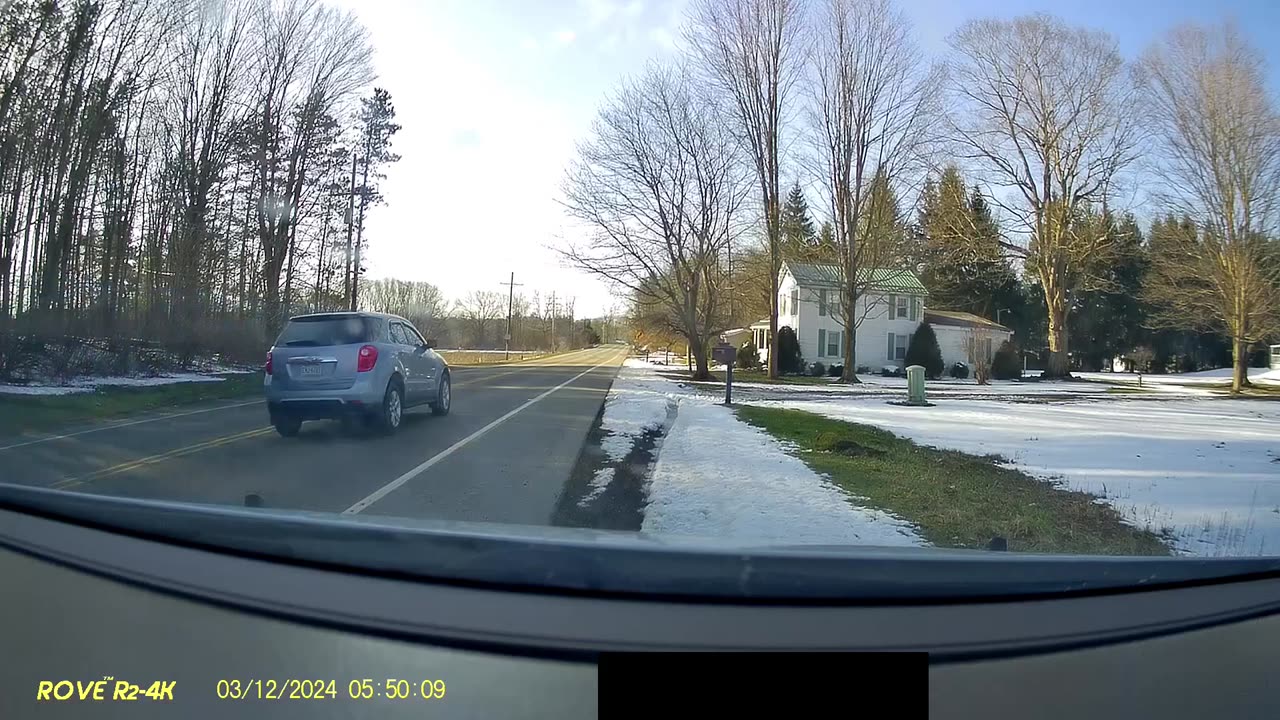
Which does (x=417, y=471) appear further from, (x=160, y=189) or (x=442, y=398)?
(x=160, y=189)

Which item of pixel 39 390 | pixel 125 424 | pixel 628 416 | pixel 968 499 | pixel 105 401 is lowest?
pixel 968 499

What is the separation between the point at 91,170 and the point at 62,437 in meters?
8.64

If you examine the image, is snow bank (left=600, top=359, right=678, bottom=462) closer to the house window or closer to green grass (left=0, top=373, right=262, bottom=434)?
green grass (left=0, top=373, right=262, bottom=434)

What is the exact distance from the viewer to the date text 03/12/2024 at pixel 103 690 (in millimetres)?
2094

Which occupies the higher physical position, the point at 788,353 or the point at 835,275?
the point at 835,275

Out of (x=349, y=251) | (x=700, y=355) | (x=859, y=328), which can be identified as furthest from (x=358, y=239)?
(x=859, y=328)

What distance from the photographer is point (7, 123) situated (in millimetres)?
12281

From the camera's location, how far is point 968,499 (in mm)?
7043

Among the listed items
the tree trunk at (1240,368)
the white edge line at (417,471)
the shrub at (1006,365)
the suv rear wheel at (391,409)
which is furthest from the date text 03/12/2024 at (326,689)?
the shrub at (1006,365)

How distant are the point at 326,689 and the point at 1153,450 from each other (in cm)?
1037

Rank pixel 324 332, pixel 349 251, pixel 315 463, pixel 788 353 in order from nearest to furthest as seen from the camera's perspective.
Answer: pixel 315 463, pixel 324 332, pixel 349 251, pixel 788 353

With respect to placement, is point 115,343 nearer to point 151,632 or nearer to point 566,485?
point 566,485

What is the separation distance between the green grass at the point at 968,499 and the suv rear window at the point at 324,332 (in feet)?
18.1

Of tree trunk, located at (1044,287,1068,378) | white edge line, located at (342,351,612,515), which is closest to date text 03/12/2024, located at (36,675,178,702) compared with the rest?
white edge line, located at (342,351,612,515)
